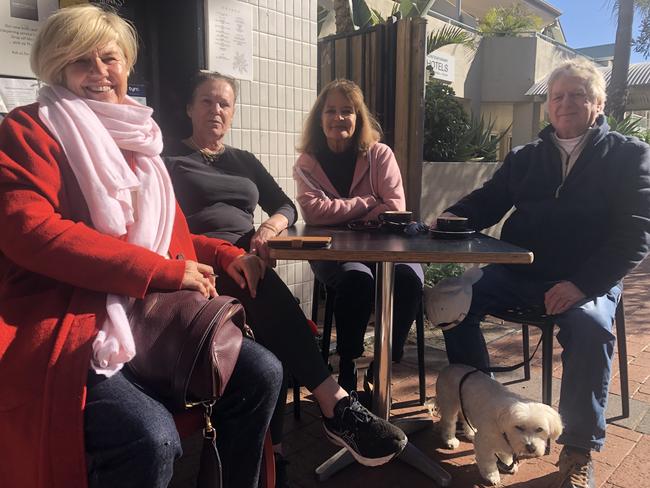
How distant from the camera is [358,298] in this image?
8.41ft

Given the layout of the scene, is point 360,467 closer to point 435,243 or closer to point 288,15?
point 435,243

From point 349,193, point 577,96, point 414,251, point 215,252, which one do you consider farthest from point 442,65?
point 414,251

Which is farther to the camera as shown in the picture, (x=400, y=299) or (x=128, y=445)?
(x=400, y=299)

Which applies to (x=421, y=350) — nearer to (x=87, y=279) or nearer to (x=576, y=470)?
(x=576, y=470)

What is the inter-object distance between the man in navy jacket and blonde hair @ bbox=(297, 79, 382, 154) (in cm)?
67

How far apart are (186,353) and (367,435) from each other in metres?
0.75

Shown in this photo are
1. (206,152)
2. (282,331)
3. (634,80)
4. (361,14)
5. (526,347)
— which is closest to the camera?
(282,331)

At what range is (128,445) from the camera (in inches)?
52.4

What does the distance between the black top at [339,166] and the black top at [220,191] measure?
401 millimetres

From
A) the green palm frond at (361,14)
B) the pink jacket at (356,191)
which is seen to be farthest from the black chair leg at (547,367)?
the green palm frond at (361,14)

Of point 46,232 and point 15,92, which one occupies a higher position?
point 15,92

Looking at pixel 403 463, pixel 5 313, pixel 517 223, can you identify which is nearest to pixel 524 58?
pixel 517 223

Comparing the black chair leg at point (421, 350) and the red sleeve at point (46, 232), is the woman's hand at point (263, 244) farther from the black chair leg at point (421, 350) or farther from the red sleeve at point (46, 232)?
the black chair leg at point (421, 350)

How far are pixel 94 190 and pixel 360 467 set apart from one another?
1.57 metres
